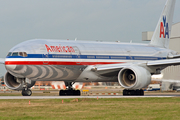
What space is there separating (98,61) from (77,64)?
2.46m

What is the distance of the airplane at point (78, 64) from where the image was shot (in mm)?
30484

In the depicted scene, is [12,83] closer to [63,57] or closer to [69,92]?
[69,92]

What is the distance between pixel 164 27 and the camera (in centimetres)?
4191

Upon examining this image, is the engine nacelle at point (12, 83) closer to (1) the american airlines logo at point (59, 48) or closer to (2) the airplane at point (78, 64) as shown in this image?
(2) the airplane at point (78, 64)

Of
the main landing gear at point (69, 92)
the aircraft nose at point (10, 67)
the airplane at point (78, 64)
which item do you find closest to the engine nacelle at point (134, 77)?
the airplane at point (78, 64)

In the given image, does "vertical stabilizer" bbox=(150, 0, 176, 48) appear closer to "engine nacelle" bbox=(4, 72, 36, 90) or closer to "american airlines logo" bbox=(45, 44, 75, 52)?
"american airlines logo" bbox=(45, 44, 75, 52)

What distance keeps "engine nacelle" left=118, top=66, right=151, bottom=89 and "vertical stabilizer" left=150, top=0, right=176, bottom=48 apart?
965 cm

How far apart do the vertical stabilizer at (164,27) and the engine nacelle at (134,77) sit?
9.65 m

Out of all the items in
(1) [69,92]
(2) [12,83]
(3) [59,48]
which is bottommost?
(1) [69,92]

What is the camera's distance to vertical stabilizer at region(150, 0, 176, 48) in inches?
1631

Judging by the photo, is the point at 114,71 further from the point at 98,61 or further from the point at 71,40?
the point at 71,40

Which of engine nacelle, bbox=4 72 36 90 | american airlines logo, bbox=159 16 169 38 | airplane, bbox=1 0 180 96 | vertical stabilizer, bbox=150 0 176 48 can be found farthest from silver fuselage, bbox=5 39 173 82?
american airlines logo, bbox=159 16 169 38

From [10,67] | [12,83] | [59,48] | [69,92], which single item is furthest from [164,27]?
[10,67]

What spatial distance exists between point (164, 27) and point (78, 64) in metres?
13.6
